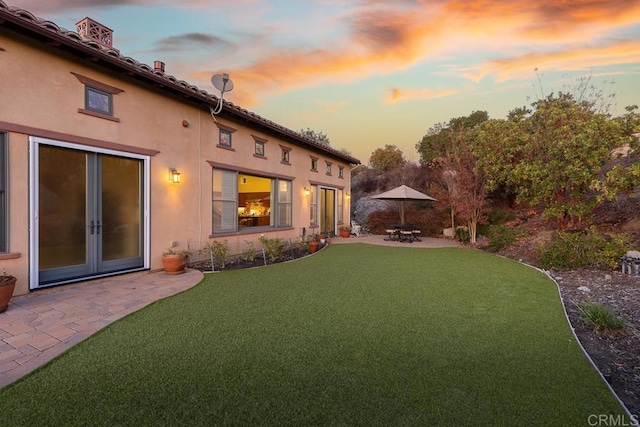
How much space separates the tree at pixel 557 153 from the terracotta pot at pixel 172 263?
1067 cm

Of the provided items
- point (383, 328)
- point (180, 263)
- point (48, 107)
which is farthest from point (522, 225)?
point (48, 107)

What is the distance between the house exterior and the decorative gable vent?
2 cm

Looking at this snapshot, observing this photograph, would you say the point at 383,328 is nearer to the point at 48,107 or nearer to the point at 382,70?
the point at 48,107

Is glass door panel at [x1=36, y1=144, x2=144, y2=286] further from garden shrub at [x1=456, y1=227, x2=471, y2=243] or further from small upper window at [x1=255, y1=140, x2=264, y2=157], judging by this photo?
garden shrub at [x1=456, y1=227, x2=471, y2=243]

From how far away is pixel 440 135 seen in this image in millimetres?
24578

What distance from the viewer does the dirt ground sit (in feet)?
9.72

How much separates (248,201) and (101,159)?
15.2 feet

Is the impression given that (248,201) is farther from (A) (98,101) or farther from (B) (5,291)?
(B) (5,291)

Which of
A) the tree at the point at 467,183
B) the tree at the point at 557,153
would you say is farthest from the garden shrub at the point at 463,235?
the tree at the point at 557,153

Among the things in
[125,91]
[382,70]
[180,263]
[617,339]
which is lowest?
[617,339]

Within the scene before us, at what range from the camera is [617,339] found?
12.6 ft

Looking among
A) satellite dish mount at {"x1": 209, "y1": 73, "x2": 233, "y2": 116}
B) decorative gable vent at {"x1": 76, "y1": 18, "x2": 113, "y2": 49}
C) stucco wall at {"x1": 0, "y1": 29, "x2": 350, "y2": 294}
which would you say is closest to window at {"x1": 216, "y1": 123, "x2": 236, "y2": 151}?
stucco wall at {"x1": 0, "y1": 29, "x2": 350, "y2": 294}

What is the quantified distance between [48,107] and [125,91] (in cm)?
147

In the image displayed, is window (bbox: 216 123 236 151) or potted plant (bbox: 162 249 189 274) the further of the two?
window (bbox: 216 123 236 151)
